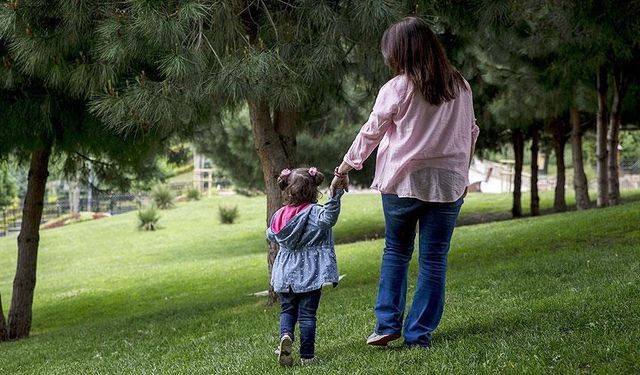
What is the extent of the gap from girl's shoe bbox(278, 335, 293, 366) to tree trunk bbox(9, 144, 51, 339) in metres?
7.46

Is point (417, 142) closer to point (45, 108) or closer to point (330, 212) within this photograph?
point (330, 212)

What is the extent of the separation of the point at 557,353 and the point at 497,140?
718 inches


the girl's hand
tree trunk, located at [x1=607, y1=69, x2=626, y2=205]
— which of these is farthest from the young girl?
tree trunk, located at [x1=607, y1=69, x2=626, y2=205]

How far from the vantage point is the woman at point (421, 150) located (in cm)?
423

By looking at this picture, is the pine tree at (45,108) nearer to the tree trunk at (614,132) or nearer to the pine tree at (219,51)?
the pine tree at (219,51)

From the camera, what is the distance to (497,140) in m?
21.8

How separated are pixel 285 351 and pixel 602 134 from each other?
13.4m

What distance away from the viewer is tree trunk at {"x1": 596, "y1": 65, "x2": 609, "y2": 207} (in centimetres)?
1569

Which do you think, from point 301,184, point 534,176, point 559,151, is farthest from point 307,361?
point 534,176

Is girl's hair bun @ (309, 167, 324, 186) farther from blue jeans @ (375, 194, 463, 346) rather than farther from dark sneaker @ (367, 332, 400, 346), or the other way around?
dark sneaker @ (367, 332, 400, 346)

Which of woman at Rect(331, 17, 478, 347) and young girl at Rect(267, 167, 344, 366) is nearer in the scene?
woman at Rect(331, 17, 478, 347)

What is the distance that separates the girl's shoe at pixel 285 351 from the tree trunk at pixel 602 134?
37.3ft

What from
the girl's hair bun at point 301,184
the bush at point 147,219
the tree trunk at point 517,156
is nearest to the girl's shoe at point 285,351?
the girl's hair bun at point 301,184

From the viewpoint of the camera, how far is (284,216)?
455cm
